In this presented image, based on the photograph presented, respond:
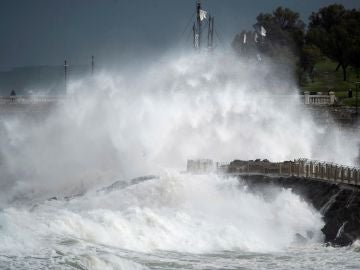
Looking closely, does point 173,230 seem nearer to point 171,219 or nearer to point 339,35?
point 171,219

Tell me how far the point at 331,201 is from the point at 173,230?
5.78 m

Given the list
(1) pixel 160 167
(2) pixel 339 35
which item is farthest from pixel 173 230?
(2) pixel 339 35

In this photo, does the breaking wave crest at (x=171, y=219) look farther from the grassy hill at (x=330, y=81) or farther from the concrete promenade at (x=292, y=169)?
the grassy hill at (x=330, y=81)

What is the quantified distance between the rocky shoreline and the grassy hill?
92.8 feet

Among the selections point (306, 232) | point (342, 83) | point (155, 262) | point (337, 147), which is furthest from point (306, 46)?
point (155, 262)

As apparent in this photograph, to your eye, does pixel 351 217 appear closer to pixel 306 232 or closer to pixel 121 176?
pixel 306 232

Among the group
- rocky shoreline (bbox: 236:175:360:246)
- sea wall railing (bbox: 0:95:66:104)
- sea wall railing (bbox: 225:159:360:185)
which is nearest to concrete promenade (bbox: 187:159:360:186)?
sea wall railing (bbox: 225:159:360:185)

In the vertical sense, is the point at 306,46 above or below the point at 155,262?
above

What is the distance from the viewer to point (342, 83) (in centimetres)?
7400

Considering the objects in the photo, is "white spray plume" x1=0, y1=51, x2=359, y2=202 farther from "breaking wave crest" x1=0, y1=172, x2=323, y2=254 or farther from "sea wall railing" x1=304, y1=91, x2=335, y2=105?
"breaking wave crest" x1=0, y1=172, x2=323, y2=254

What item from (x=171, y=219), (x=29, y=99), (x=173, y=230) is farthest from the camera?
(x=29, y=99)

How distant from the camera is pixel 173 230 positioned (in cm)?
2794

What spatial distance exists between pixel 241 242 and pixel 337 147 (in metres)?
20.8

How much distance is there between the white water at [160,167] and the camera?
25.4m
